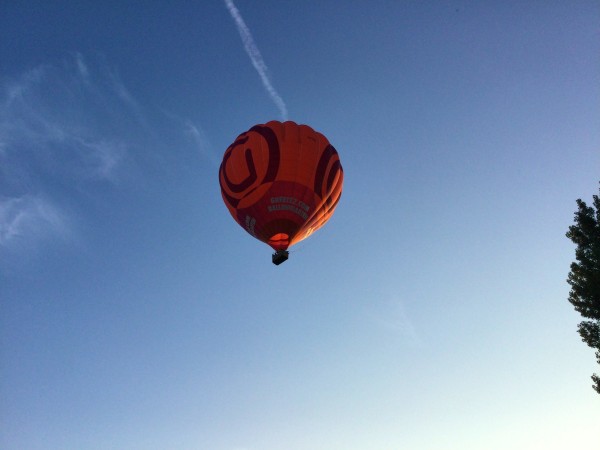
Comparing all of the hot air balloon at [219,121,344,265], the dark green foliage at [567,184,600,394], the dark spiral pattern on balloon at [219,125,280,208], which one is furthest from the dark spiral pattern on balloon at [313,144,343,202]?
the dark green foliage at [567,184,600,394]

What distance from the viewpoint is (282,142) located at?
21391mm

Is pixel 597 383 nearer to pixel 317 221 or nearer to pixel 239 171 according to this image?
pixel 317 221

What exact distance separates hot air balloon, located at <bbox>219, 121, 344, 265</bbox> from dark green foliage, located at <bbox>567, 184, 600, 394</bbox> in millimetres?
11784

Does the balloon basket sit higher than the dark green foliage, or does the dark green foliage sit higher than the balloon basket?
the balloon basket

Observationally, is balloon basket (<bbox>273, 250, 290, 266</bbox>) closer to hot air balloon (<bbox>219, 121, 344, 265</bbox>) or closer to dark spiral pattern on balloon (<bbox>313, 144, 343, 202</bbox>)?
hot air balloon (<bbox>219, 121, 344, 265</bbox>)

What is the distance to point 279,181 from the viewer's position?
20.8 metres

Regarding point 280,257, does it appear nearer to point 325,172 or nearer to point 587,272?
point 325,172

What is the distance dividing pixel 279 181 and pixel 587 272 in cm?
1421

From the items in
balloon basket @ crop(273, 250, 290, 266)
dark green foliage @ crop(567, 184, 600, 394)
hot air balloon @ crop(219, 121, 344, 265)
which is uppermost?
hot air balloon @ crop(219, 121, 344, 265)

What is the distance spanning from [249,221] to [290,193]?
2732mm

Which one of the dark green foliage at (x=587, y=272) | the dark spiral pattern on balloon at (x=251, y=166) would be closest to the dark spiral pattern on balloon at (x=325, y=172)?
the dark spiral pattern on balloon at (x=251, y=166)

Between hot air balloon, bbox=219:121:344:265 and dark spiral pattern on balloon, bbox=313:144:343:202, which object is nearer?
hot air balloon, bbox=219:121:344:265

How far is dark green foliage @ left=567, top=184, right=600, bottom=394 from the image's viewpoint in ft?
57.6

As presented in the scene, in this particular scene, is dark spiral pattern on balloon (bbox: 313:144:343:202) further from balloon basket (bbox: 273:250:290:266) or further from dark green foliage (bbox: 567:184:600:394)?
dark green foliage (bbox: 567:184:600:394)
